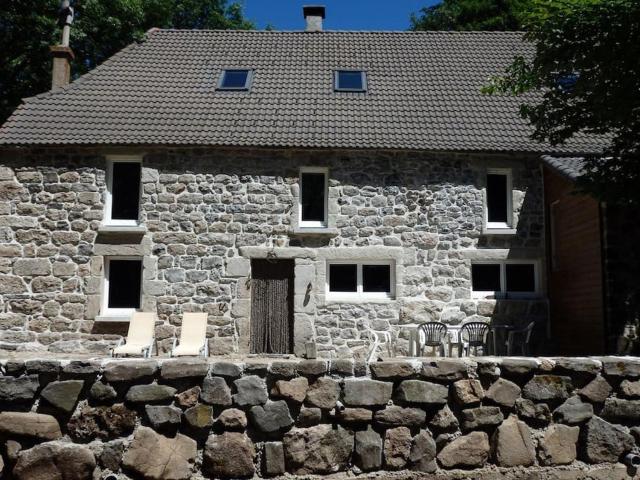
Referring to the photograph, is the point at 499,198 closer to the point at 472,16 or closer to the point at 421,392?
the point at 421,392

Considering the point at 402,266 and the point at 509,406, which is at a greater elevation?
the point at 402,266

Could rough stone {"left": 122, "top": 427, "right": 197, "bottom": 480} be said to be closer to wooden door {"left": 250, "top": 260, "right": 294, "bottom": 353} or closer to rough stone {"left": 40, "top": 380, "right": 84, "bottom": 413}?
rough stone {"left": 40, "top": 380, "right": 84, "bottom": 413}

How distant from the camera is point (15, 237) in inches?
485

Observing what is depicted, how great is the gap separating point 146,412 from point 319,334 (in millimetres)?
8410

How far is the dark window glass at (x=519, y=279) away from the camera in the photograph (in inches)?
513

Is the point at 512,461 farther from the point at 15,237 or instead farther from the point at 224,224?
the point at 15,237

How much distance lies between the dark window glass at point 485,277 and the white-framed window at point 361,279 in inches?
68.4

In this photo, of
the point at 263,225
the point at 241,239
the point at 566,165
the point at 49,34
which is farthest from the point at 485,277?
the point at 49,34

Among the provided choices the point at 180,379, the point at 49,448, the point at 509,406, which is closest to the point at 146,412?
the point at 180,379

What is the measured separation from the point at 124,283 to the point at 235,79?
18.4 feet

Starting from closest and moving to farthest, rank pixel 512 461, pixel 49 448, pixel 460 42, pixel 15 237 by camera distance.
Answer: pixel 49 448, pixel 512 461, pixel 15 237, pixel 460 42

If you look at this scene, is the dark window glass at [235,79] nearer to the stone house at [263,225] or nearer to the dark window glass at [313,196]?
the stone house at [263,225]

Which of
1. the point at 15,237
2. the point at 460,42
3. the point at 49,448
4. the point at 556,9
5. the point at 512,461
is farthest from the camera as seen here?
the point at 460,42

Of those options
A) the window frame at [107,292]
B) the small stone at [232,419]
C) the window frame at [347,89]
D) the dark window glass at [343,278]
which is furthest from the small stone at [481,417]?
the window frame at [347,89]
